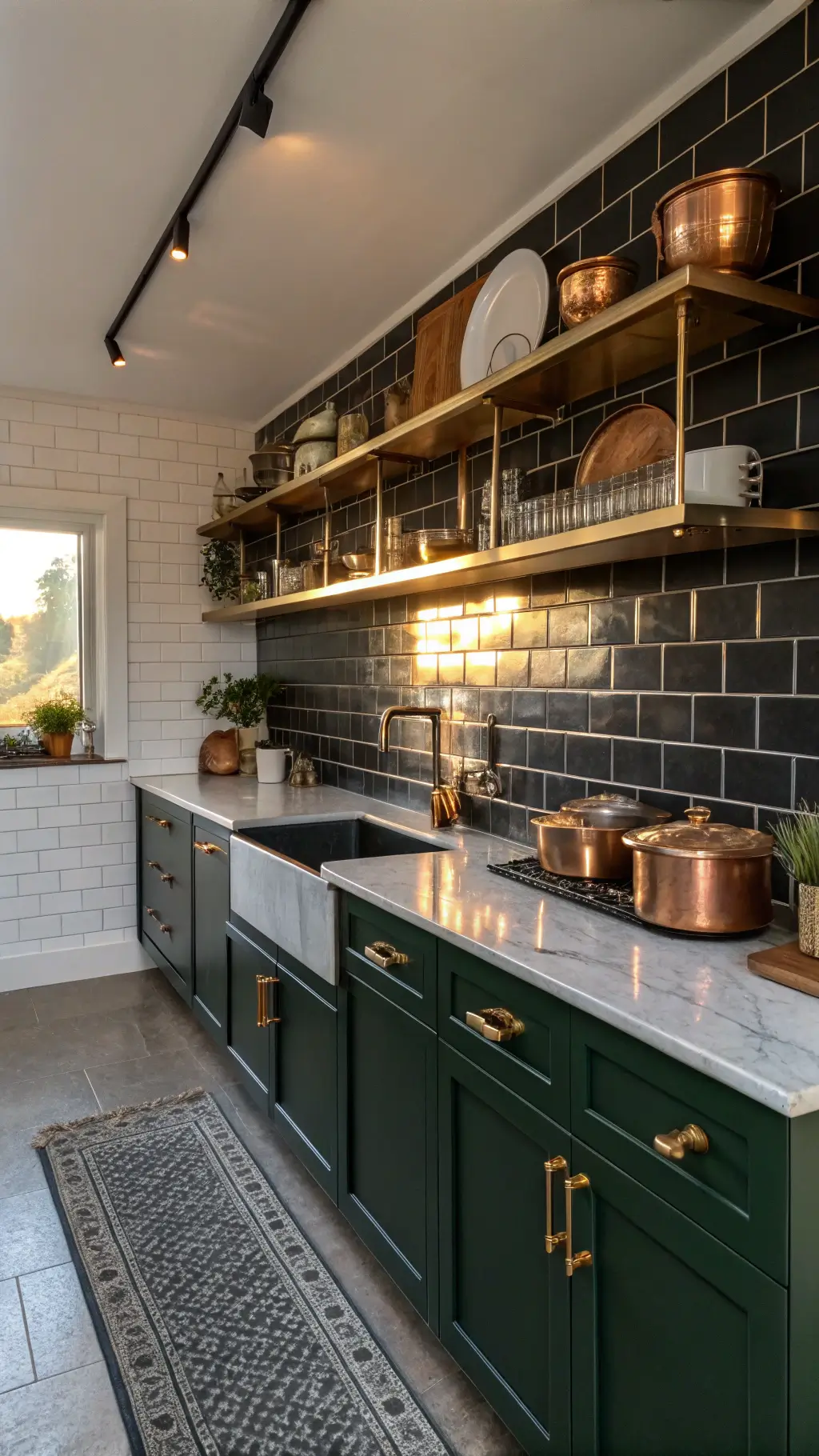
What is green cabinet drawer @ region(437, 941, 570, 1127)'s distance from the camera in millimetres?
1280

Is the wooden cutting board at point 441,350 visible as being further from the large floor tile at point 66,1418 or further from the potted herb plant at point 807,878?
the large floor tile at point 66,1418

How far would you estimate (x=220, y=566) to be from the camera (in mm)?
4203

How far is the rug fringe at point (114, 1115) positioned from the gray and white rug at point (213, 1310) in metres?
0.01

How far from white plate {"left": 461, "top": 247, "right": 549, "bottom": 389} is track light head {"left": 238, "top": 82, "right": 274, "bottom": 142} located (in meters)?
0.69

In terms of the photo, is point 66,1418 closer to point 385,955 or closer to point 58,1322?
point 58,1322

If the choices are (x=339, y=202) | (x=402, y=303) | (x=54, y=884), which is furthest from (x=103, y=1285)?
(x=402, y=303)

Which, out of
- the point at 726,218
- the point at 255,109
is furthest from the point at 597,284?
the point at 255,109

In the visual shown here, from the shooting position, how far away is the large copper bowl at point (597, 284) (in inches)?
67.9

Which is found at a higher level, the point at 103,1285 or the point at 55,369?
the point at 55,369

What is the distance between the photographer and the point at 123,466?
13.2ft

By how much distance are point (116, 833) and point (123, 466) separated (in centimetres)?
169

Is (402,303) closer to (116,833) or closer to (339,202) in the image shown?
(339,202)

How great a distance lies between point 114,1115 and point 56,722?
183cm

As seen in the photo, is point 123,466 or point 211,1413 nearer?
point 211,1413
